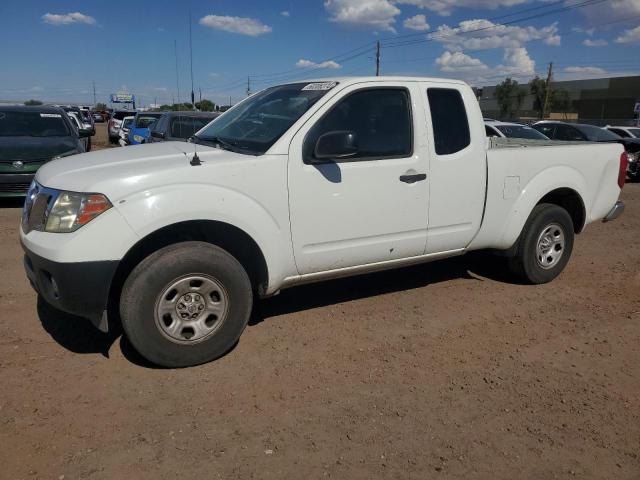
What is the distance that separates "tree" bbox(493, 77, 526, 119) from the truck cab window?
73.4 meters

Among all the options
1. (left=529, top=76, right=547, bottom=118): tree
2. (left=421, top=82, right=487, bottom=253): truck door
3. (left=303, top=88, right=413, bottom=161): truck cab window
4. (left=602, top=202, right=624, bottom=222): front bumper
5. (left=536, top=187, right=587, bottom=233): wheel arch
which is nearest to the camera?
(left=303, top=88, right=413, bottom=161): truck cab window

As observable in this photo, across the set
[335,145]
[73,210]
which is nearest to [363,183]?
[335,145]

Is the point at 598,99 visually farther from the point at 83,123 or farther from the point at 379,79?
the point at 379,79

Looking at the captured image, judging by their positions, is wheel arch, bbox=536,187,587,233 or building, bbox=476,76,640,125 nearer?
wheel arch, bbox=536,187,587,233

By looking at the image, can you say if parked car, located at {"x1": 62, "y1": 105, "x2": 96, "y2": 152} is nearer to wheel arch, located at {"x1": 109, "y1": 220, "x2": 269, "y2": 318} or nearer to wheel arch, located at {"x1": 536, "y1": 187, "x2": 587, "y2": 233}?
wheel arch, located at {"x1": 109, "y1": 220, "x2": 269, "y2": 318}

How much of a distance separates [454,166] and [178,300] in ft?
8.08

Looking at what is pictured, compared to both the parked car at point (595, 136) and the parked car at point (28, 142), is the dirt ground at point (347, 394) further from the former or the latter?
the parked car at point (595, 136)

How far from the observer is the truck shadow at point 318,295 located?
393 centimetres

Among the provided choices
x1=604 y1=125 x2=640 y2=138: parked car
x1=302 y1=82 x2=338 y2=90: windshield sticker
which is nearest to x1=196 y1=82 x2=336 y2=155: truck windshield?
x1=302 y1=82 x2=338 y2=90: windshield sticker

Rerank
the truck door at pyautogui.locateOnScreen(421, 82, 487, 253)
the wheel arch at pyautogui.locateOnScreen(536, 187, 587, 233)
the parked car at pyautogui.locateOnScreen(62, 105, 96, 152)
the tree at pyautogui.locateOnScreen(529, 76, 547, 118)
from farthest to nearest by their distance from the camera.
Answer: the tree at pyautogui.locateOnScreen(529, 76, 547, 118) → the parked car at pyautogui.locateOnScreen(62, 105, 96, 152) → the wheel arch at pyautogui.locateOnScreen(536, 187, 587, 233) → the truck door at pyautogui.locateOnScreen(421, 82, 487, 253)

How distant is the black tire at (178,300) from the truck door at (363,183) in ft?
1.79

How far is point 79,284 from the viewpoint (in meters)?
3.19

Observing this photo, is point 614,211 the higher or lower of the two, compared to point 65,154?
lower

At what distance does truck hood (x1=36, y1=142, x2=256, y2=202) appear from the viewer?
3.26 meters
